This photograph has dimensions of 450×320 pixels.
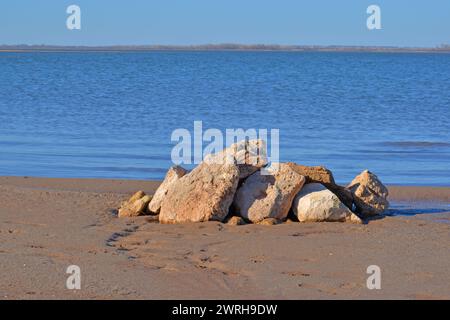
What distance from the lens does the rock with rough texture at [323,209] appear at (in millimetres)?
10414

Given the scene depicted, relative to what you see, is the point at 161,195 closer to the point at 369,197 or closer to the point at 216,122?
the point at 369,197

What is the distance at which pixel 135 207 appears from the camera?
1095cm

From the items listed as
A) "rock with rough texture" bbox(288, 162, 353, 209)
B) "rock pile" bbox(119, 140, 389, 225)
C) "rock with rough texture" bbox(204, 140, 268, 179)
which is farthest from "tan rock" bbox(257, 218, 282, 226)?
"rock with rough texture" bbox(288, 162, 353, 209)

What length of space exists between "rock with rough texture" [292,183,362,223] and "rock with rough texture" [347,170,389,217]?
0.51 metres

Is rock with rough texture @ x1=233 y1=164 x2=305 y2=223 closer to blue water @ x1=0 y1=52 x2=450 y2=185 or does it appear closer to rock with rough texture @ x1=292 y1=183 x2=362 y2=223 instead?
rock with rough texture @ x1=292 y1=183 x2=362 y2=223

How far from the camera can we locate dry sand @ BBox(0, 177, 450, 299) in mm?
7480

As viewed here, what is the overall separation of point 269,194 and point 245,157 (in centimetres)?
67

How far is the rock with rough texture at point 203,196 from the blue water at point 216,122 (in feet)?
13.7

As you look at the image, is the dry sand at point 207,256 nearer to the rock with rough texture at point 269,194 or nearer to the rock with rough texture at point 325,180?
the rock with rough texture at point 269,194

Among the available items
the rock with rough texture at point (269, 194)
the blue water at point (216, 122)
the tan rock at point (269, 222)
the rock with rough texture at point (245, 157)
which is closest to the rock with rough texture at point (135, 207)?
the rock with rough texture at point (245, 157)

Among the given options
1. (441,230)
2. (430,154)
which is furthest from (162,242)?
(430,154)

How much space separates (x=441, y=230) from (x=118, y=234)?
371 cm

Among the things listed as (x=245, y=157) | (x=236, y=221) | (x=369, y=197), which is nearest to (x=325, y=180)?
(x=369, y=197)
